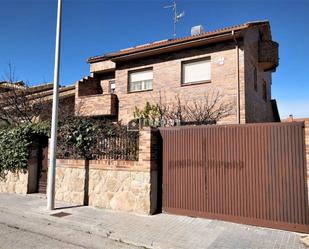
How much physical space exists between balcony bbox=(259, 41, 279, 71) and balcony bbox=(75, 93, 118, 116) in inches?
311

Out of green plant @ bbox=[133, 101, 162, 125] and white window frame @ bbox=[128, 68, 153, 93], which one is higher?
white window frame @ bbox=[128, 68, 153, 93]

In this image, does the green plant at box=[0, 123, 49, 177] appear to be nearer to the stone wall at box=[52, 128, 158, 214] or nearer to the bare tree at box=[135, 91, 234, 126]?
the stone wall at box=[52, 128, 158, 214]

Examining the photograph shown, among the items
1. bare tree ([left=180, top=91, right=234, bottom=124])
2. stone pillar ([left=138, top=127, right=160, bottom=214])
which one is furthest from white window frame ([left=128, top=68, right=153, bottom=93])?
stone pillar ([left=138, top=127, right=160, bottom=214])

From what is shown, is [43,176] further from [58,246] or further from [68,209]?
[58,246]

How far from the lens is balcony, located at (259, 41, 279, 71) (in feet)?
45.0

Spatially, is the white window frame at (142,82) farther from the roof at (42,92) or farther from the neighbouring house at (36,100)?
the roof at (42,92)

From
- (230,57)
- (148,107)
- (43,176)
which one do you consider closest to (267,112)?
(230,57)

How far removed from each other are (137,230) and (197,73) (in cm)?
845

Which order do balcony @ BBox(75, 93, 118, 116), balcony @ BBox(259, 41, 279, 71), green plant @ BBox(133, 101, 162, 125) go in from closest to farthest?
green plant @ BBox(133, 101, 162, 125)
balcony @ BBox(259, 41, 279, 71)
balcony @ BBox(75, 93, 118, 116)

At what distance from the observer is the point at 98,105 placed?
15266 mm

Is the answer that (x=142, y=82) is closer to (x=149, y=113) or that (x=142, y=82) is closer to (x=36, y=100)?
(x=149, y=113)

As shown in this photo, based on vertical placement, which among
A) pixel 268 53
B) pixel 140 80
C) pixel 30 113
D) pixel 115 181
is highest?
pixel 268 53

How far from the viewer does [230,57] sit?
11.8 m

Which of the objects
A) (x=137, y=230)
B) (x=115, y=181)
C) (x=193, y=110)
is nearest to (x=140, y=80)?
(x=193, y=110)
